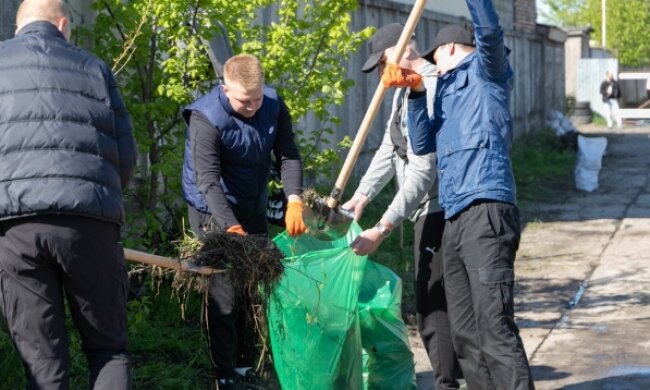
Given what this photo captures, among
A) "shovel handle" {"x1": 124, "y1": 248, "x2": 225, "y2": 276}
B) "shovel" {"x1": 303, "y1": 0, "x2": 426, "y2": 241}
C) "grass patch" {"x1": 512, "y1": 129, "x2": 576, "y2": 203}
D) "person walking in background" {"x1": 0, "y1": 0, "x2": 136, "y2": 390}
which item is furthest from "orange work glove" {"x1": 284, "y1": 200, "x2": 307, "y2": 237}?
"grass patch" {"x1": 512, "y1": 129, "x2": 576, "y2": 203}

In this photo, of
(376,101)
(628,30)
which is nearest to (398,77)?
(376,101)

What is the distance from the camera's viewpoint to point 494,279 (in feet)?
15.0

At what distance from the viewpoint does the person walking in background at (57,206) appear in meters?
3.83

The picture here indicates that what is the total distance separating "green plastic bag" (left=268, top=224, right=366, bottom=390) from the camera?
4957mm

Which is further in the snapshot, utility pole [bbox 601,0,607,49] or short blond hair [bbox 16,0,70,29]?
utility pole [bbox 601,0,607,49]

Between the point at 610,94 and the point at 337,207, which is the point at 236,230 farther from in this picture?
the point at 610,94

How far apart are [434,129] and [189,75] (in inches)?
61.9

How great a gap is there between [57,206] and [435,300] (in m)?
2.15

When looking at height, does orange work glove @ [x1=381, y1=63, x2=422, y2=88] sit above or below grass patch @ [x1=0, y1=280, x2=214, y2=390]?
above

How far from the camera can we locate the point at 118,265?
4.03 metres

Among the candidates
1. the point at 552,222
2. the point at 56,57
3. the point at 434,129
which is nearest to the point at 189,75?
the point at 434,129

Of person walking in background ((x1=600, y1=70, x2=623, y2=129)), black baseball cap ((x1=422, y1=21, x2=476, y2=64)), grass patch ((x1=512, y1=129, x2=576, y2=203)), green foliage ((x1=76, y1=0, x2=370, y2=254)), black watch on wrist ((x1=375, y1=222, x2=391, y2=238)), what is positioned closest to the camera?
black baseball cap ((x1=422, y1=21, x2=476, y2=64))

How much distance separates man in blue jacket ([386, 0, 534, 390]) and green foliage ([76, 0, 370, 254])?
1466mm

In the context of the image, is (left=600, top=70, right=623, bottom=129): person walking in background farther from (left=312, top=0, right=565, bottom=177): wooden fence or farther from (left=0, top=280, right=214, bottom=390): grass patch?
(left=0, top=280, right=214, bottom=390): grass patch
